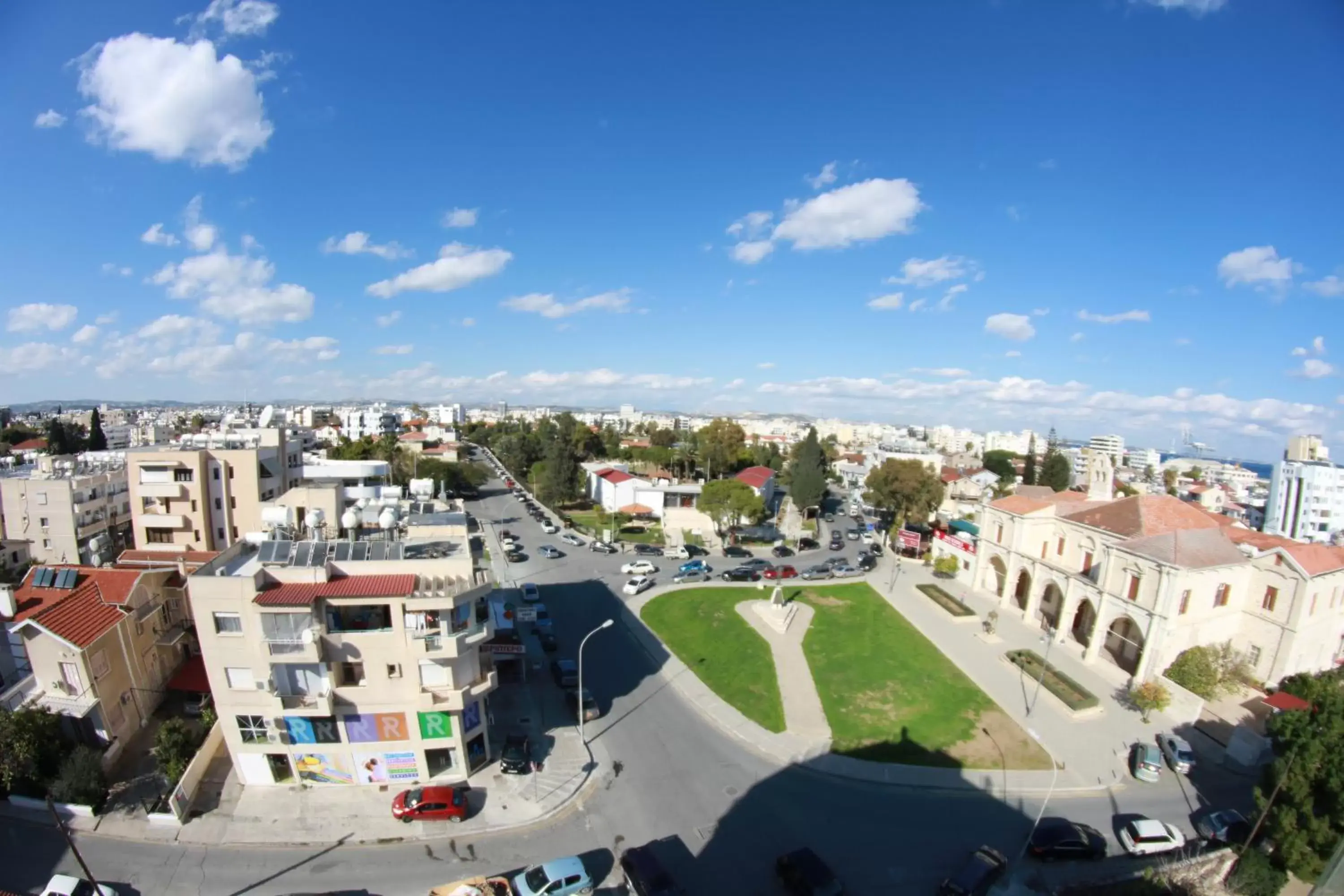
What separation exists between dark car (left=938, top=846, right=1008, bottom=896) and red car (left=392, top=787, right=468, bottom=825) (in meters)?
16.4

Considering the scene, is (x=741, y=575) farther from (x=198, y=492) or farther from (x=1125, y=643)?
(x=198, y=492)

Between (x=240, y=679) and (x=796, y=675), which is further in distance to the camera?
(x=796, y=675)

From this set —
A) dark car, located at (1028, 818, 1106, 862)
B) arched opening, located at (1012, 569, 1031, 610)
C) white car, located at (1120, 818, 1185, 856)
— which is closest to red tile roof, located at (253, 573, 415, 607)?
dark car, located at (1028, 818, 1106, 862)

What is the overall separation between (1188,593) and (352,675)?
1603 inches

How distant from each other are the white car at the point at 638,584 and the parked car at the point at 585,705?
1375cm

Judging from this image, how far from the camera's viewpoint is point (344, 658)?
20.4 m

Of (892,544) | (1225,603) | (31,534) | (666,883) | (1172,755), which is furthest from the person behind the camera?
(892,544)

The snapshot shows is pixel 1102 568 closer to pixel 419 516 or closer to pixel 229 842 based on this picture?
pixel 419 516

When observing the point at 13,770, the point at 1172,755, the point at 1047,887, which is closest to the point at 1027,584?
the point at 1172,755

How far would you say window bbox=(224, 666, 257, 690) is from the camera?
66.6 feet

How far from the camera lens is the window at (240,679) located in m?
20.3

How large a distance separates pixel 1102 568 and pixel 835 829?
81.2 feet

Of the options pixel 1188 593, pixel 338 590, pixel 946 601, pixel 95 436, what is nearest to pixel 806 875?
pixel 338 590

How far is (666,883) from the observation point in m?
17.7
